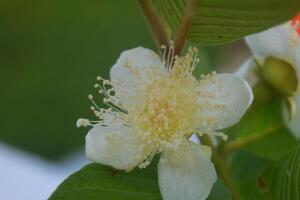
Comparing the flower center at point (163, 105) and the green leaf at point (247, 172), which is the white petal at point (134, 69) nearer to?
the flower center at point (163, 105)

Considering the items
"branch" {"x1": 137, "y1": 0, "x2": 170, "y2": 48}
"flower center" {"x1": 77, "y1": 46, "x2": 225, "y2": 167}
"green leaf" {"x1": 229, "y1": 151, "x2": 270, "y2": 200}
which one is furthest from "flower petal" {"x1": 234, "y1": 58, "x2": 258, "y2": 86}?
"branch" {"x1": 137, "y1": 0, "x2": 170, "y2": 48}

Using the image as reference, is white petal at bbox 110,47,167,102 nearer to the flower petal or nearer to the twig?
the twig

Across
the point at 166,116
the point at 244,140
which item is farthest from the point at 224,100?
the point at 244,140

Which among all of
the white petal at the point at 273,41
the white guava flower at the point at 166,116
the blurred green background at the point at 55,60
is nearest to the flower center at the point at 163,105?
the white guava flower at the point at 166,116

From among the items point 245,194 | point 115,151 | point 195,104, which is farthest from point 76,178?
point 245,194

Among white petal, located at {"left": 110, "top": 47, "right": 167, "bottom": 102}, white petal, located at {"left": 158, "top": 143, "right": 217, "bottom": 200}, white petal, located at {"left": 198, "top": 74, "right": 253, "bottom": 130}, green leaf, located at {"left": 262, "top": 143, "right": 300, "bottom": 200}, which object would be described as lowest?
green leaf, located at {"left": 262, "top": 143, "right": 300, "bottom": 200}

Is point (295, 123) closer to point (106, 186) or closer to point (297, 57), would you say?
point (297, 57)
